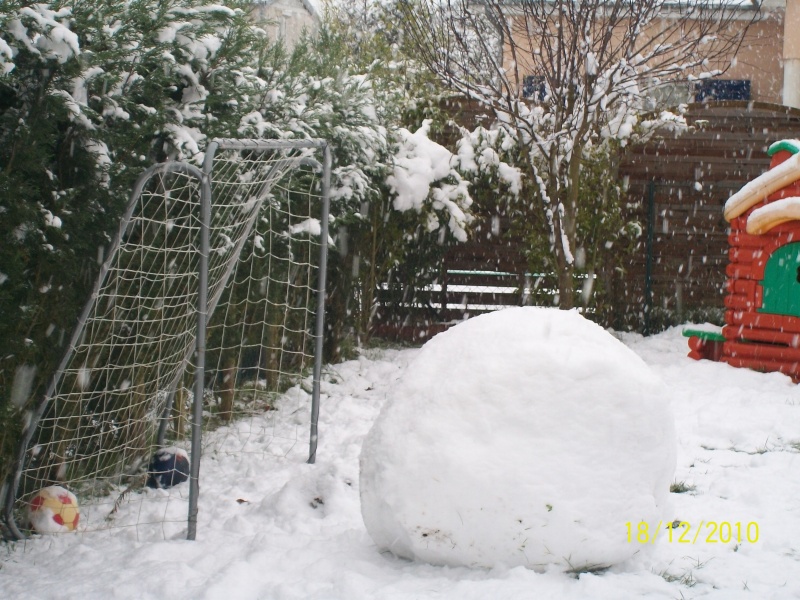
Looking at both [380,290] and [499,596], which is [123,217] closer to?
[499,596]

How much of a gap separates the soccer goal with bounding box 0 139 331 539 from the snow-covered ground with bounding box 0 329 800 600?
21 centimetres

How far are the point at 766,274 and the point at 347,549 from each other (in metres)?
4.87

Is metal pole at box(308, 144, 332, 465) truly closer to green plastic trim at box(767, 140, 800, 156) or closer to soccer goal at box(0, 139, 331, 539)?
soccer goal at box(0, 139, 331, 539)

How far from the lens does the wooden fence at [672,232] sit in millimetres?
8648

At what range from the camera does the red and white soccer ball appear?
323 cm

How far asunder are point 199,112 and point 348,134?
6.09ft

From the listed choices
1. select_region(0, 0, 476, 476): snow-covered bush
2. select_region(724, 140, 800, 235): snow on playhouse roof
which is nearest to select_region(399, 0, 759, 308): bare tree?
select_region(724, 140, 800, 235): snow on playhouse roof

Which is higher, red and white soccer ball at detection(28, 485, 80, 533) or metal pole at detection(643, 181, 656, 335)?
metal pole at detection(643, 181, 656, 335)

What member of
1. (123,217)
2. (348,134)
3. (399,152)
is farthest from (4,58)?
(399,152)

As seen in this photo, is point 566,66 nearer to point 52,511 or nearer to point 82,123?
point 82,123

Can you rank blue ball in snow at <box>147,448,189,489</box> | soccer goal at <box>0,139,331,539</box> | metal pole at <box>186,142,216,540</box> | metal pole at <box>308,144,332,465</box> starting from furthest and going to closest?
metal pole at <box>308,144,332,465</box> → blue ball in snow at <box>147,448,189,489</box> → soccer goal at <box>0,139,331,539</box> → metal pole at <box>186,142,216,540</box>

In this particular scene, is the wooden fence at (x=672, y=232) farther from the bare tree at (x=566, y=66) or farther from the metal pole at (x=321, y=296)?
the metal pole at (x=321, y=296)

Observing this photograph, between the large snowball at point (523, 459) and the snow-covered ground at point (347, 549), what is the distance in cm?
7

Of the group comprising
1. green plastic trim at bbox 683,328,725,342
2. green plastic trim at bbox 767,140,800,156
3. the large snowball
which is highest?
green plastic trim at bbox 767,140,800,156
